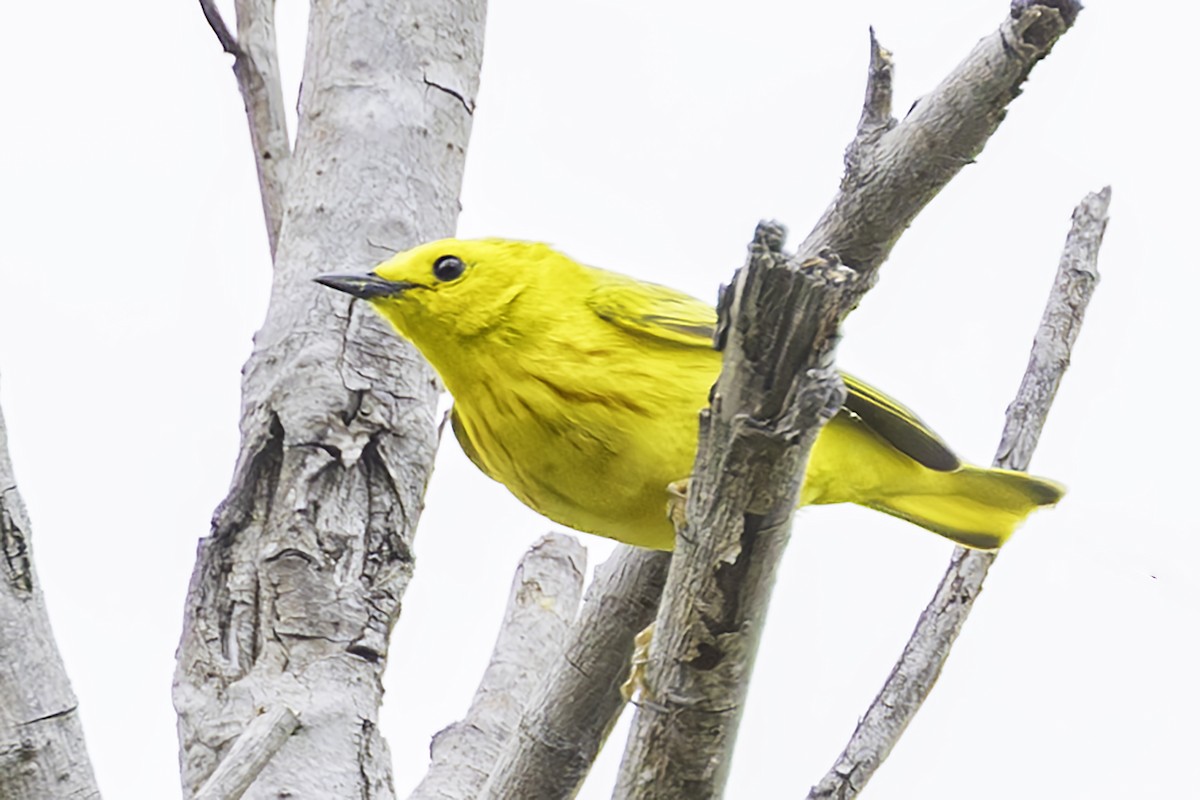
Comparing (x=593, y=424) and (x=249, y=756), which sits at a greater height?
(x=593, y=424)

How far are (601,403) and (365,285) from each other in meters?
0.50

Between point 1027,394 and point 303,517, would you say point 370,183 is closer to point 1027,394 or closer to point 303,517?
point 303,517

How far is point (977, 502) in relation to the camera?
2.57m

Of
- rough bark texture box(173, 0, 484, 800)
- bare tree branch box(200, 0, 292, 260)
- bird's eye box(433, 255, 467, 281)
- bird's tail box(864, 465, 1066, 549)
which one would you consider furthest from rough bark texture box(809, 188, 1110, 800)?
bare tree branch box(200, 0, 292, 260)

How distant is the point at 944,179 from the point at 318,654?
54.3 inches

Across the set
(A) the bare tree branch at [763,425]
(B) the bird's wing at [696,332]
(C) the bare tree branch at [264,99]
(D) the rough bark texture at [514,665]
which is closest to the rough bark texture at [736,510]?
(A) the bare tree branch at [763,425]

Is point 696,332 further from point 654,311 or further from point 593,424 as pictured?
point 593,424

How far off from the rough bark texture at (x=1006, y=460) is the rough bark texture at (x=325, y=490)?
841 mm

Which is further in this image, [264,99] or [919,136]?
[264,99]

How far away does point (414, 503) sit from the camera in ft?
8.60

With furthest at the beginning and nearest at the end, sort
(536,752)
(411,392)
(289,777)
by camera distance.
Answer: (411,392) → (289,777) → (536,752)

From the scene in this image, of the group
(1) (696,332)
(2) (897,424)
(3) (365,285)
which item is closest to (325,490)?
(3) (365,285)

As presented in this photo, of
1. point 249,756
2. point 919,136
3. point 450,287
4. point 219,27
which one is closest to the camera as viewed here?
point 919,136

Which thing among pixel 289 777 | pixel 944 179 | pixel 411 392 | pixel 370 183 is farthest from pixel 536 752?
pixel 370 183
